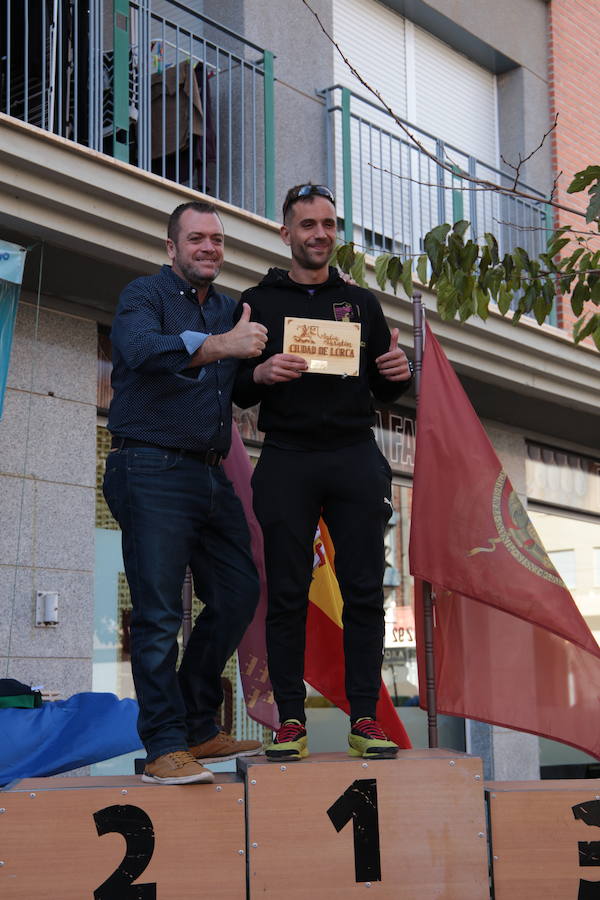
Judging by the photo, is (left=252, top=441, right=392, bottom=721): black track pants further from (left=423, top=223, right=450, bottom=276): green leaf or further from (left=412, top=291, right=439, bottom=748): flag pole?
(left=423, top=223, right=450, bottom=276): green leaf

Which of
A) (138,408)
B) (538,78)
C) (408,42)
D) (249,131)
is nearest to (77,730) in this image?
(138,408)

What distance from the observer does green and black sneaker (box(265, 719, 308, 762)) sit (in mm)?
4219

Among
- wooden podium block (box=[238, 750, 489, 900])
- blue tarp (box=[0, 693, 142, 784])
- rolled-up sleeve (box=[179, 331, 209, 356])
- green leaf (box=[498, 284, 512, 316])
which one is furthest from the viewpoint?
green leaf (box=[498, 284, 512, 316])

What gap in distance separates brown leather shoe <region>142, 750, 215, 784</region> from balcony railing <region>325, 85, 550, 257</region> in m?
5.74

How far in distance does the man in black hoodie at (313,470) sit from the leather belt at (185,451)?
182 millimetres

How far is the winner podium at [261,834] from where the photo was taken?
12.6 ft

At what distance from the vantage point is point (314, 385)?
15.5 feet

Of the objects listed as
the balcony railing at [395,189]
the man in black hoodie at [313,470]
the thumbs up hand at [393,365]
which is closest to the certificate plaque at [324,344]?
the man in black hoodie at [313,470]

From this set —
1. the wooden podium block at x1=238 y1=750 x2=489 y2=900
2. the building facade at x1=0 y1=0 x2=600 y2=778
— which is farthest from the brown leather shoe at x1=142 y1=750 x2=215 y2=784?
the building facade at x1=0 y1=0 x2=600 y2=778

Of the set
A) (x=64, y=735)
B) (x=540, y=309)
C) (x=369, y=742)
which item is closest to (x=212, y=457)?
(x=369, y=742)

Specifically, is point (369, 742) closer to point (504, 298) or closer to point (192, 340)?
point (192, 340)

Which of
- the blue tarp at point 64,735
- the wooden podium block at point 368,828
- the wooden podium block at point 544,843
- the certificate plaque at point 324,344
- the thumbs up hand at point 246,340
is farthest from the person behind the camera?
the blue tarp at point 64,735

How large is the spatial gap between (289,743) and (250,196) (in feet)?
19.6

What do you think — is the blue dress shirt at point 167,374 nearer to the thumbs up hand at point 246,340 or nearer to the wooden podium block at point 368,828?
the thumbs up hand at point 246,340
